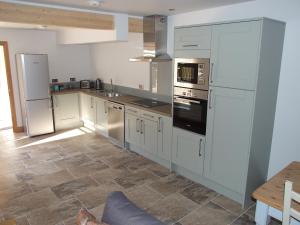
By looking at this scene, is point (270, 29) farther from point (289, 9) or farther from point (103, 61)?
point (103, 61)

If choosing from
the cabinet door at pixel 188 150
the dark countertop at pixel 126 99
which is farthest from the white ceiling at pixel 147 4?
the cabinet door at pixel 188 150

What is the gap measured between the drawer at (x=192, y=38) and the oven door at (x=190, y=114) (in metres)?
0.70

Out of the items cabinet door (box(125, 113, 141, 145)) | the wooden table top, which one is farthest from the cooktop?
the wooden table top

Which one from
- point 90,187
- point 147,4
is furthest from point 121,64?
point 90,187

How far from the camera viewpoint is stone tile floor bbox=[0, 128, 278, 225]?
276cm

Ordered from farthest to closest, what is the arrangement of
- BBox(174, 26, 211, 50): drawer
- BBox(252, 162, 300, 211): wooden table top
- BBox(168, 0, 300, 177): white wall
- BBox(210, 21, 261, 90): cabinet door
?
BBox(174, 26, 211, 50): drawer, BBox(168, 0, 300, 177): white wall, BBox(210, 21, 261, 90): cabinet door, BBox(252, 162, 300, 211): wooden table top

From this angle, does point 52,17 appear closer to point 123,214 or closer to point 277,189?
point 123,214

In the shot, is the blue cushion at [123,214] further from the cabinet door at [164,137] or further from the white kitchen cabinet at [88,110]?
the white kitchen cabinet at [88,110]

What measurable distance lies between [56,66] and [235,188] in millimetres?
5083

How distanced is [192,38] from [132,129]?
2.03m

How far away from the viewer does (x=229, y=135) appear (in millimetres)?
2898

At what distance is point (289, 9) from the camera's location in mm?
2686

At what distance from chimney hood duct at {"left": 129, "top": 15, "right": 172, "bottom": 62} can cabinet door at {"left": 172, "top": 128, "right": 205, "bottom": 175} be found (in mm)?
1364

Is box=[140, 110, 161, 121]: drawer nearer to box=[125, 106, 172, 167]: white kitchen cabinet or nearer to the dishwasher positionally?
box=[125, 106, 172, 167]: white kitchen cabinet
